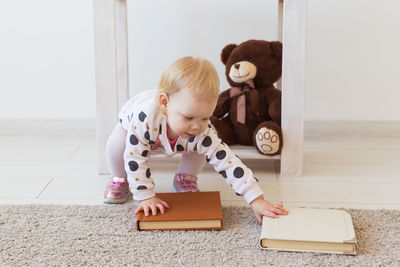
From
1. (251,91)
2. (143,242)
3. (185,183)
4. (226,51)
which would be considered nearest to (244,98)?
(251,91)

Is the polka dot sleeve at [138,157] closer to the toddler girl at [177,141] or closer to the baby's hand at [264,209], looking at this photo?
the toddler girl at [177,141]

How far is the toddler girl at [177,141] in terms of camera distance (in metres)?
0.93

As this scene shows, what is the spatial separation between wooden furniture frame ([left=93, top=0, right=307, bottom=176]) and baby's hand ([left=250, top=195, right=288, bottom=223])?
32 cm

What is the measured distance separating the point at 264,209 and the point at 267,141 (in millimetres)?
322

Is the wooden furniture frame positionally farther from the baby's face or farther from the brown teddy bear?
the baby's face

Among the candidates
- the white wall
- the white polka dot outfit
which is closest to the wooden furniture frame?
the white polka dot outfit

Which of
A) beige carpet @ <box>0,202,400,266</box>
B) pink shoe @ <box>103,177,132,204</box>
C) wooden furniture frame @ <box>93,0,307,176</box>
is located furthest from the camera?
wooden furniture frame @ <box>93,0,307,176</box>

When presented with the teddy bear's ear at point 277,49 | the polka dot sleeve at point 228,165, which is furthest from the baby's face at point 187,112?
the teddy bear's ear at point 277,49

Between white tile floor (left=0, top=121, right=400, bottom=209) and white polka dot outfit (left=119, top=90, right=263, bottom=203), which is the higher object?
white polka dot outfit (left=119, top=90, right=263, bottom=203)

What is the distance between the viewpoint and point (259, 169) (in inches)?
54.7

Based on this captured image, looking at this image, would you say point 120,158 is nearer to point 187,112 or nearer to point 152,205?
point 152,205

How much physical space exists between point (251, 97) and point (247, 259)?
60cm

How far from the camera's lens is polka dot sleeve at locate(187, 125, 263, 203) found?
1.03 metres

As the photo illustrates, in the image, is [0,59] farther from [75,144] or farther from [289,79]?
[289,79]
